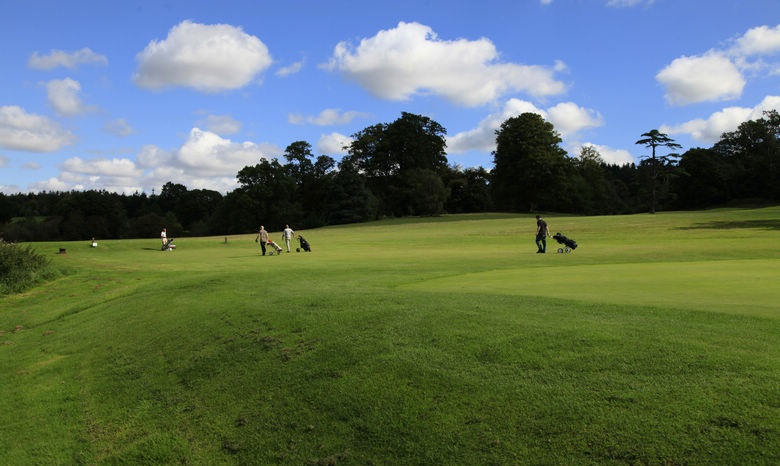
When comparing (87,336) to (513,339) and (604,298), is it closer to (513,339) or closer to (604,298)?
(513,339)

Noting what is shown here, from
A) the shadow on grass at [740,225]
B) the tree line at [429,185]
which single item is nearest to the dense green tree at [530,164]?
the tree line at [429,185]

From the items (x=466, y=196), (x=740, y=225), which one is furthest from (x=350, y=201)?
(x=740, y=225)

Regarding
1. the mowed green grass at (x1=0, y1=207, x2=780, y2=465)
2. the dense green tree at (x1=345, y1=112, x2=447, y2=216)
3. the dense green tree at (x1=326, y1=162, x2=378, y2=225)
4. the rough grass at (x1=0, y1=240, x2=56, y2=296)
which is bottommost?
the mowed green grass at (x1=0, y1=207, x2=780, y2=465)

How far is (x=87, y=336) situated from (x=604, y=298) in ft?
43.9

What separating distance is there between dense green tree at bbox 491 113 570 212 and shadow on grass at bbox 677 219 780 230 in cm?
4942

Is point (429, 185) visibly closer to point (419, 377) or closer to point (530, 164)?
point (530, 164)

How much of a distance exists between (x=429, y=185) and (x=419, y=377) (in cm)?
9204

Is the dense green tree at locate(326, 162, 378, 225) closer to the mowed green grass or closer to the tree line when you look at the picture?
the tree line

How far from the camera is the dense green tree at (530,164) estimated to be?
98875 mm

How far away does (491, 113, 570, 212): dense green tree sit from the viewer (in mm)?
98875

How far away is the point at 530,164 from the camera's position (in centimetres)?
9869

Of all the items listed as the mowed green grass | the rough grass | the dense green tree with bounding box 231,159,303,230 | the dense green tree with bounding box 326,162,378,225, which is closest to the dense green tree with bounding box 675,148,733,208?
the dense green tree with bounding box 326,162,378,225

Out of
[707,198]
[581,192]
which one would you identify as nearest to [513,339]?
[581,192]

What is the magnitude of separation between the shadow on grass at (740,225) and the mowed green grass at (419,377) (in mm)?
34466
